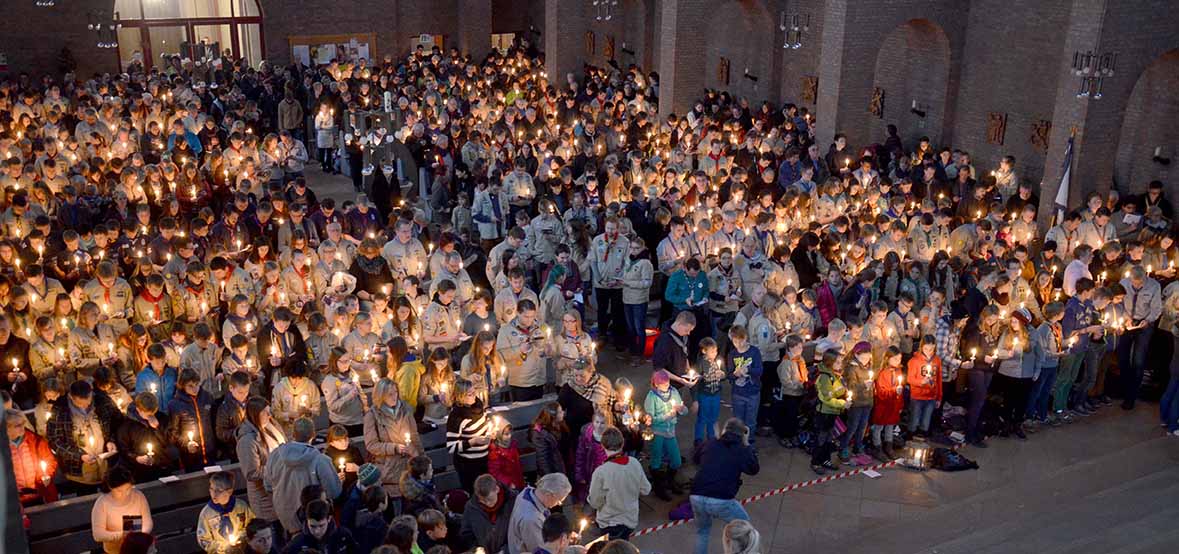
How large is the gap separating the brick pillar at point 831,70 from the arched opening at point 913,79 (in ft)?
2.50

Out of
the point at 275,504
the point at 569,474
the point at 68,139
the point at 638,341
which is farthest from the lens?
the point at 68,139

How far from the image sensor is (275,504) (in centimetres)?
820

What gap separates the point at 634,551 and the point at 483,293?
5.94 metres

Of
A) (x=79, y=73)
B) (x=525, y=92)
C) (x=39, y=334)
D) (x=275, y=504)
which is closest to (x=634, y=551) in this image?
(x=275, y=504)

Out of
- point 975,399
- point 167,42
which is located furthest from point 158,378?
point 167,42

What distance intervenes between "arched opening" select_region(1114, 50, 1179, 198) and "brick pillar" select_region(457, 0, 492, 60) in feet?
71.8

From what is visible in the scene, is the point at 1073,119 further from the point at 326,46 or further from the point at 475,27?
the point at 326,46

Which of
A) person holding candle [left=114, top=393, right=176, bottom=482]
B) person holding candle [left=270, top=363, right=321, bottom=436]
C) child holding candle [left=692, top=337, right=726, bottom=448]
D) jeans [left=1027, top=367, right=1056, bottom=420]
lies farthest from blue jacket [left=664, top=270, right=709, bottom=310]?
person holding candle [left=114, top=393, right=176, bottom=482]

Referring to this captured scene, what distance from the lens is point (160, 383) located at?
9516mm

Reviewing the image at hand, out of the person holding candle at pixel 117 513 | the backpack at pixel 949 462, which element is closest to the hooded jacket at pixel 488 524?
the person holding candle at pixel 117 513

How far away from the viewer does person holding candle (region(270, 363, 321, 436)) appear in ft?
30.5

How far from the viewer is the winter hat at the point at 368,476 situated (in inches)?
312

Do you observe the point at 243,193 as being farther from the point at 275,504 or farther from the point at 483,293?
the point at 275,504

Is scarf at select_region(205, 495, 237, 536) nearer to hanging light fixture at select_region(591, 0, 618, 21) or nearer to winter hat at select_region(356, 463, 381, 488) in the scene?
winter hat at select_region(356, 463, 381, 488)
